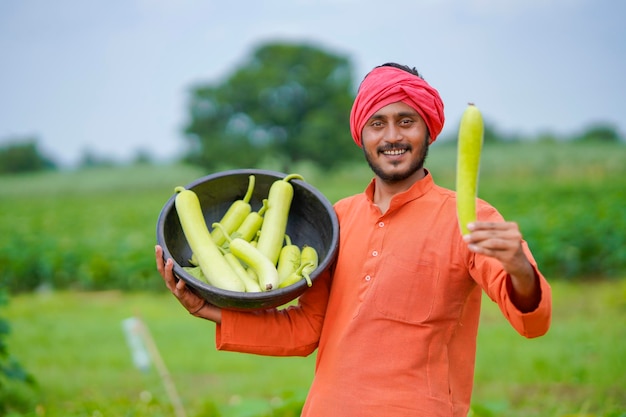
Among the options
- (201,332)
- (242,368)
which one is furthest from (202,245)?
(201,332)

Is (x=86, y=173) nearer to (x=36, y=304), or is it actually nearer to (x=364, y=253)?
(x=36, y=304)

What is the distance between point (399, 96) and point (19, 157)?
4097 centimetres

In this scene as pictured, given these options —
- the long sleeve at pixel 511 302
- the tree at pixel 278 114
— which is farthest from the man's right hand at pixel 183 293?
the tree at pixel 278 114

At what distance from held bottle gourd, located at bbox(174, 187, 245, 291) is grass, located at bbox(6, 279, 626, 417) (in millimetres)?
1773

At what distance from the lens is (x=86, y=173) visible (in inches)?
1491

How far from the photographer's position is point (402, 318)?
2.25 m

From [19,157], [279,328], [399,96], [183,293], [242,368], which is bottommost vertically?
[19,157]

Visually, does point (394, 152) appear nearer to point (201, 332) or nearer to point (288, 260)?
point (288, 260)

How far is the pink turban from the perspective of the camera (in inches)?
90.6

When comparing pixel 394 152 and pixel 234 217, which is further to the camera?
pixel 234 217

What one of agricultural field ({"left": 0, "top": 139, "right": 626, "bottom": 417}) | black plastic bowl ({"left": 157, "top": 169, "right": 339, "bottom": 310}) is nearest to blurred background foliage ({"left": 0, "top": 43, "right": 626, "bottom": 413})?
agricultural field ({"left": 0, "top": 139, "right": 626, "bottom": 417})

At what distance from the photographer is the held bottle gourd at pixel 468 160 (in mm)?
1795

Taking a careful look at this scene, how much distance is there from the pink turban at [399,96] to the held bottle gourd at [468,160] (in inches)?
19.1

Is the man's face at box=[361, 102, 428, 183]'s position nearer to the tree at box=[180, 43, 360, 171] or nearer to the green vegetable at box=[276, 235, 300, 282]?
the green vegetable at box=[276, 235, 300, 282]
